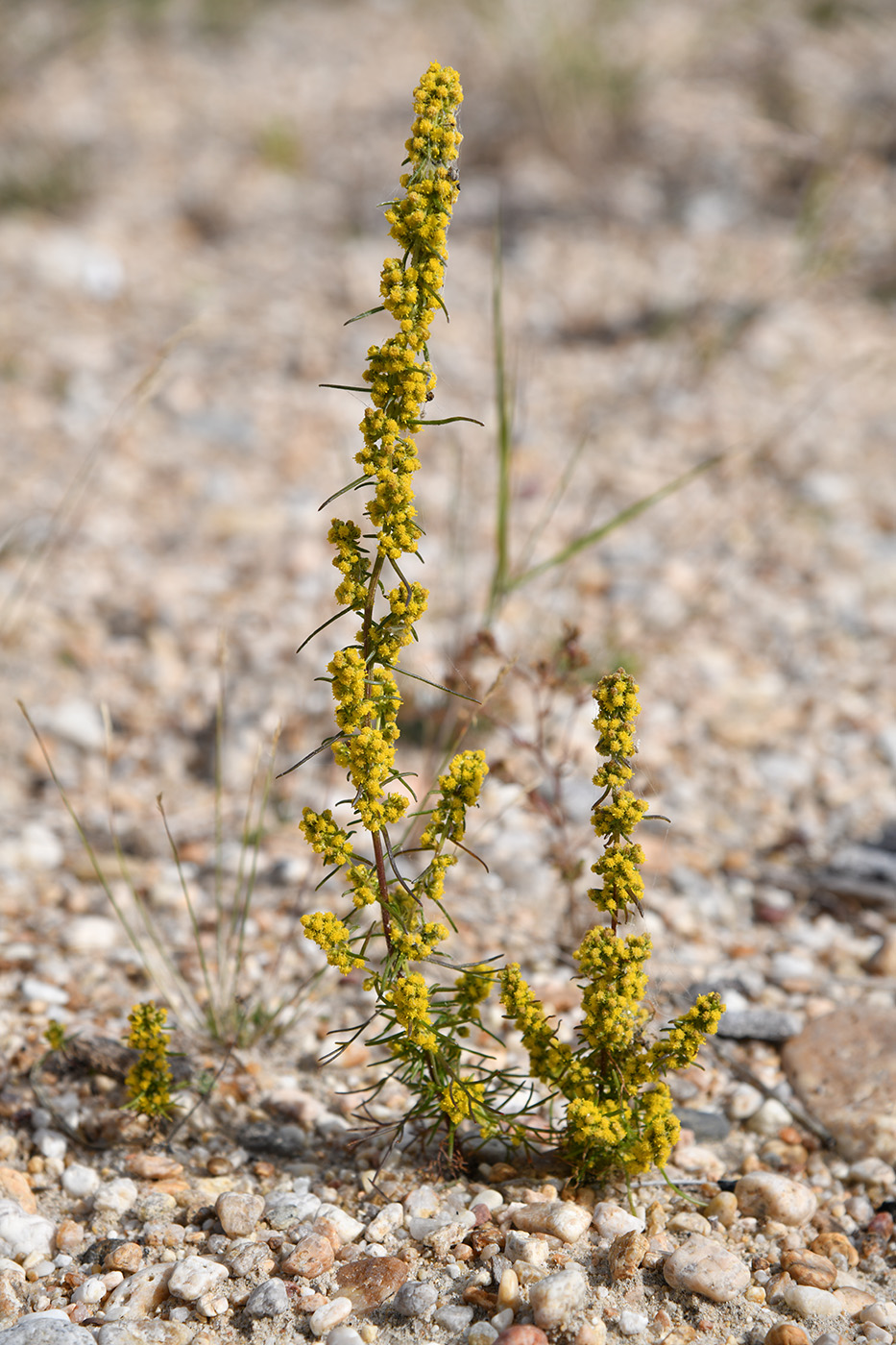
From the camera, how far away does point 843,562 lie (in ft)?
13.1

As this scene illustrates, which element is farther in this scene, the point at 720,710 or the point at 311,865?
the point at 720,710

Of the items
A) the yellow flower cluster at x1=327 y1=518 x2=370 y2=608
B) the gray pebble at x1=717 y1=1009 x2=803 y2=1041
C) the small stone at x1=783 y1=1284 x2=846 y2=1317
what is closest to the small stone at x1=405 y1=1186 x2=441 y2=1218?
the small stone at x1=783 y1=1284 x2=846 y2=1317

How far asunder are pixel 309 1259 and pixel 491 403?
11.6ft

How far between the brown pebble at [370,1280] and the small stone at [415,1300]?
2 centimetres

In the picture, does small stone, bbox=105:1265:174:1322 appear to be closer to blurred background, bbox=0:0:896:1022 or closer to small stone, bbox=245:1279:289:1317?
small stone, bbox=245:1279:289:1317

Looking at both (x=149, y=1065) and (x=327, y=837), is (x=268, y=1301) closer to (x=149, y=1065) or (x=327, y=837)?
(x=149, y=1065)

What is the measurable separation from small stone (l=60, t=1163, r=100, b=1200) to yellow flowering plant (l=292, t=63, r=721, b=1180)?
0.58 meters

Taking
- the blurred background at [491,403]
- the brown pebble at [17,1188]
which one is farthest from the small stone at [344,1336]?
the blurred background at [491,403]

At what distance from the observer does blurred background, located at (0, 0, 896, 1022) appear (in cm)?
318

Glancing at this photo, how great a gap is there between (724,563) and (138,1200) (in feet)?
9.39

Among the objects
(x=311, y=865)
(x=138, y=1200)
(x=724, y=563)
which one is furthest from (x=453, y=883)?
(x=724, y=563)

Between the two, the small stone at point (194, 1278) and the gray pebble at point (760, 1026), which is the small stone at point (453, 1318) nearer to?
the small stone at point (194, 1278)

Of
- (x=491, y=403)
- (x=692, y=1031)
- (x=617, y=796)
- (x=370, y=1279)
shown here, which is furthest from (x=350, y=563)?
(x=491, y=403)

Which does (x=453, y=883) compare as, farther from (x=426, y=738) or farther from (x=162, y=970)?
(x=162, y=970)
